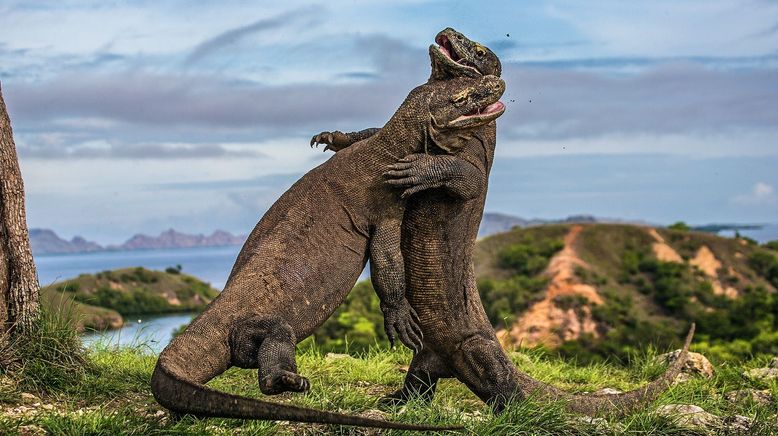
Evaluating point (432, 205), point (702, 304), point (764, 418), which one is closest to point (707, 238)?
point (702, 304)

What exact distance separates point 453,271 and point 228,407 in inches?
105

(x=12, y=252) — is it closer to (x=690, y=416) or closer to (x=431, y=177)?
(x=431, y=177)

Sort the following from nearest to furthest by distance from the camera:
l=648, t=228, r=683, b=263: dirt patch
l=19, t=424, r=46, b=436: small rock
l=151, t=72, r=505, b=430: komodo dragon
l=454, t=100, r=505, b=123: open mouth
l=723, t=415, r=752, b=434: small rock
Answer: l=151, t=72, r=505, b=430: komodo dragon < l=19, t=424, r=46, b=436: small rock < l=454, t=100, r=505, b=123: open mouth < l=723, t=415, r=752, b=434: small rock < l=648, t=228, r=683, b=263: dirt patch

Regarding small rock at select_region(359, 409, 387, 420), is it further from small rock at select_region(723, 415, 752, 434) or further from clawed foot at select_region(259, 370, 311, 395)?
small rock at select_region(723, 415, 752, 434)

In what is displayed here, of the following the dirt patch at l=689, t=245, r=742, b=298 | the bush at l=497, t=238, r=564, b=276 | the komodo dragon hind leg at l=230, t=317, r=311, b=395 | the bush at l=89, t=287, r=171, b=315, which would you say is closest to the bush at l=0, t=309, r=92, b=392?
the komodo dragon hind leg at l=230, t=317, r=311, b=395

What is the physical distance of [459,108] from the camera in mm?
7426

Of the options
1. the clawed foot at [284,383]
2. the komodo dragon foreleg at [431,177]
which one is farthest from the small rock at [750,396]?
the clawed foot at [284,383]

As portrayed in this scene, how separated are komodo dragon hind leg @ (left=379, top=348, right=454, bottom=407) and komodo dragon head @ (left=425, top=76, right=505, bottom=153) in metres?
2.09

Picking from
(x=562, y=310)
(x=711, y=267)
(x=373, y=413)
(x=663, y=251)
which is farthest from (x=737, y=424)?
(x=711, y=267)

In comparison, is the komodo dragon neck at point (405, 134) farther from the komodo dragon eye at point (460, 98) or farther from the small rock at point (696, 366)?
the small rock at point (696, 366)

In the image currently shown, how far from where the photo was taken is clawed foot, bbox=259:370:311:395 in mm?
6188

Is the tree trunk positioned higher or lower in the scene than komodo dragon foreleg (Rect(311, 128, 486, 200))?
lower

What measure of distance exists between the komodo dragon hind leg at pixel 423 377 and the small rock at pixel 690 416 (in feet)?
6.07

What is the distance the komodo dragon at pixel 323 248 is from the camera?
22.3 ft
